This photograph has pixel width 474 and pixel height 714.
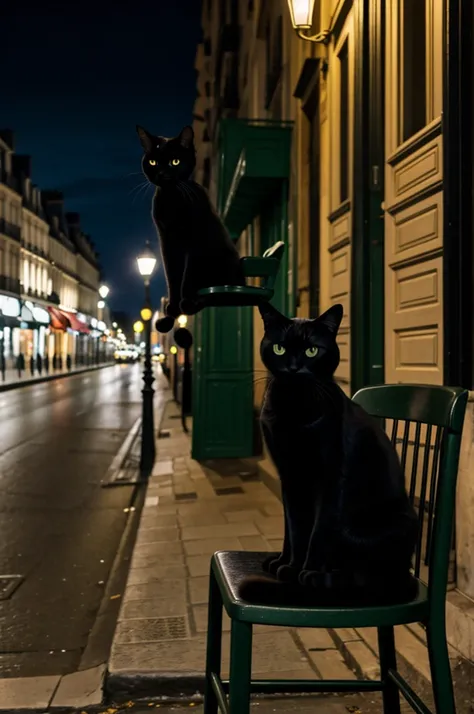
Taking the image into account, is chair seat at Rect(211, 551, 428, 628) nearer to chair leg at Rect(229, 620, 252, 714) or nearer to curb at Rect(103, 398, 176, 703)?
chair leg at Rect(229, 620, 252, 714)

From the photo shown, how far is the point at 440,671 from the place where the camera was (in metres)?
1.75

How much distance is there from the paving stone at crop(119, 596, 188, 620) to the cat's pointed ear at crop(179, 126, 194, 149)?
298 cm

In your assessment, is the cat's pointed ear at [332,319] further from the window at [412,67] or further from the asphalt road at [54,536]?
the window at [412,67]

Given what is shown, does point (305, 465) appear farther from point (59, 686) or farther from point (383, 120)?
point (383, 120)

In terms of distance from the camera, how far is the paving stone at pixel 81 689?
130 inches

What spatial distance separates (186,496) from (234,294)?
6026mm

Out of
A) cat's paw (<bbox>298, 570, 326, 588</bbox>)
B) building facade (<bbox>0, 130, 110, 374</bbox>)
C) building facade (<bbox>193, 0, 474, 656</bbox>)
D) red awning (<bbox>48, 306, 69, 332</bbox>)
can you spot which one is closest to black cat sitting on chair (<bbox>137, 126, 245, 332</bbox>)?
building facade (<bbox>193, 0, 474, 656</bbox>)

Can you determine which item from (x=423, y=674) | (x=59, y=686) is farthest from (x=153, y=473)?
(x=423, y=674)

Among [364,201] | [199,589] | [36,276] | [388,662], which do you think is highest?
[36,276]

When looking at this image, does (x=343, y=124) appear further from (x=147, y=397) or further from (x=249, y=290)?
(x=147, y=397)

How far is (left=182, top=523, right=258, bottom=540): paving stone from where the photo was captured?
6.09m

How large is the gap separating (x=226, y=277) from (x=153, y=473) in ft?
26.1

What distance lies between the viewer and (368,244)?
523 centimetres

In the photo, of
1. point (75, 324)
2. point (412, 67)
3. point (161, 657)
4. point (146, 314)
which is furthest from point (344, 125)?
point (75, 324)
